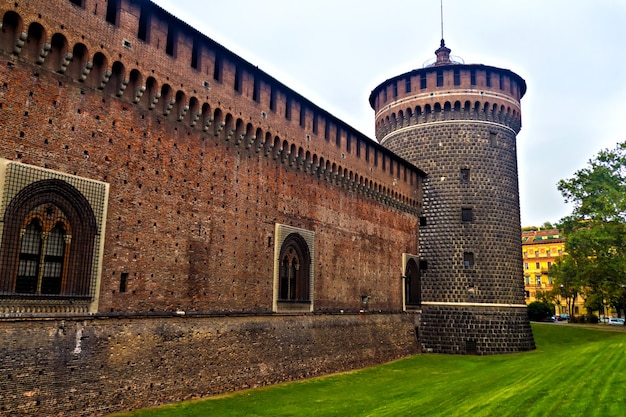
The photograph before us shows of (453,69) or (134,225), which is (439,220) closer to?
(453,69)

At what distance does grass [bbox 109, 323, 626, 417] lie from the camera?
12.0m

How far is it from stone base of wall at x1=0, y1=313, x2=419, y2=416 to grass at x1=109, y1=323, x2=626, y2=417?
567 millimetres

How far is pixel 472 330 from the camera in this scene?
27.8 meters

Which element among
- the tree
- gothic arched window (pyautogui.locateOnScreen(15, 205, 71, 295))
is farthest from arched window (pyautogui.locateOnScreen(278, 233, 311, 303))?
the tree

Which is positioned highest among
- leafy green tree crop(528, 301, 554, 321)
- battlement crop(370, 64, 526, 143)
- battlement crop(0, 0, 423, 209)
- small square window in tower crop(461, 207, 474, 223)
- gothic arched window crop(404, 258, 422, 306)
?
battlement crop(370, 64, 526, 143)

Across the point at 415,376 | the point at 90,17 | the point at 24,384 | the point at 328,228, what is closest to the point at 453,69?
the point at 328,228

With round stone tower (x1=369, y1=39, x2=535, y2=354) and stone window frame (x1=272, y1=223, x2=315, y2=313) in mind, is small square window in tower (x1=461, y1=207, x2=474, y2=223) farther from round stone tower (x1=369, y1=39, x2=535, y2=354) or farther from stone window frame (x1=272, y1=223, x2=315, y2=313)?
stone window frame (x1=272, y1=223, x2=315, y2=313)

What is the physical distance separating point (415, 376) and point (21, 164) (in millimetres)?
16423

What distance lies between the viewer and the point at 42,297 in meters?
11.9

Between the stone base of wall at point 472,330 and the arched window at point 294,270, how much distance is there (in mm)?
11117

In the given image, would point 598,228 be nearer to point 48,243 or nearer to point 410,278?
point 410,278

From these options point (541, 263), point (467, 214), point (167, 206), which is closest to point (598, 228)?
point (467, 214)

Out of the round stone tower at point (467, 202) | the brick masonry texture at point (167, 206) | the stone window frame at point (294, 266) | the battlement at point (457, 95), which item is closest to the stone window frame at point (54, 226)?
the brick masonry texture at point (167, 206)

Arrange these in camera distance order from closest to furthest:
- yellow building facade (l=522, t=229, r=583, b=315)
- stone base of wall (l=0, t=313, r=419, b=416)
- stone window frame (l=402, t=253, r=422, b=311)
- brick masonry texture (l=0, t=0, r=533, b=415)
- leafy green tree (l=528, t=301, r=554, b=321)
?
1. stone base of wall (l=0, t=313, r=419, b=416)
2. brick masonry texture (l=0, t=0, r=533, b=415)
3. stone window frame (l=402, t=253, r=422, b=311)
4. leafy green tree (l=528, t=301, r=554, b=321)
5. yellow building facade (l=522, t=229, r=583, b=315)
